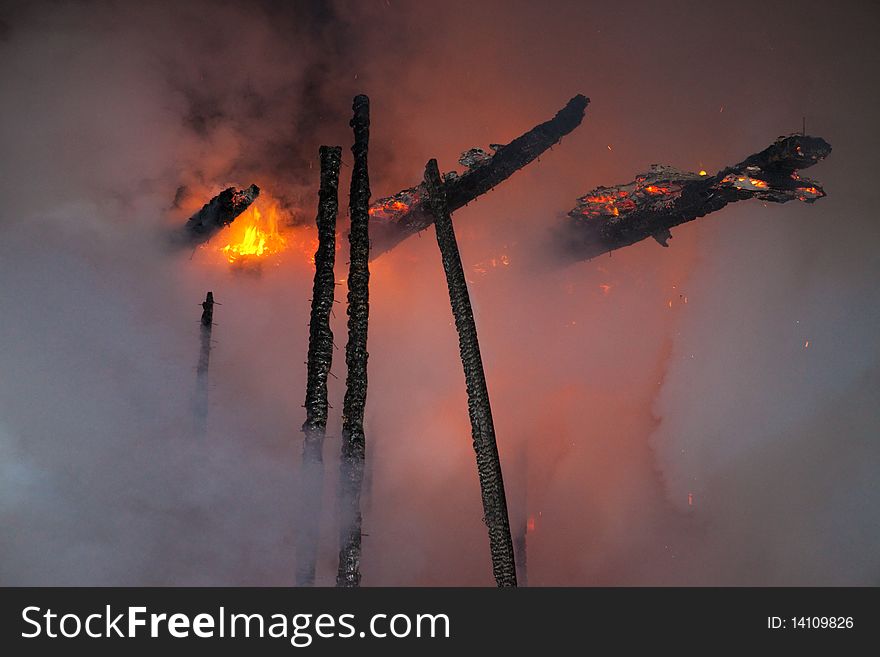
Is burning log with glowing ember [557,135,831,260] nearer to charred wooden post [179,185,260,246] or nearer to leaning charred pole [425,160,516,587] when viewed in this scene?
leaning charred pole [425,160,516,587]

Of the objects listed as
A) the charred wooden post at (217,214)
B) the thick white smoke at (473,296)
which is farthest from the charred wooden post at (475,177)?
the charred wooden post at (217,214)

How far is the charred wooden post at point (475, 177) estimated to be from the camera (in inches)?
523

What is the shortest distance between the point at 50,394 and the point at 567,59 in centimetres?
1430

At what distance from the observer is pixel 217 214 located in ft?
57.8

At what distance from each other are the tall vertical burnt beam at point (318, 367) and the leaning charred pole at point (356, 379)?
345 millimetres

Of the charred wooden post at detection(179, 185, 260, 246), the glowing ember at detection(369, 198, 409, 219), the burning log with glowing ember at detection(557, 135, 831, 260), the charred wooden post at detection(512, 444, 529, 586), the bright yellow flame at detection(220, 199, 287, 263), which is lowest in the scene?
the charred wooden post at detection(512, 444, 529, 586)

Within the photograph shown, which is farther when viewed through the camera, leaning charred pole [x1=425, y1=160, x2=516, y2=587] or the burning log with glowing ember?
the burning log with glowing ember

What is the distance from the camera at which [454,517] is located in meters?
21.1

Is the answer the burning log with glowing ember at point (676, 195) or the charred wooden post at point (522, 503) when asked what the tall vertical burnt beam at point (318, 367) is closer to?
the burning log with glowing ember at point (676, 195)

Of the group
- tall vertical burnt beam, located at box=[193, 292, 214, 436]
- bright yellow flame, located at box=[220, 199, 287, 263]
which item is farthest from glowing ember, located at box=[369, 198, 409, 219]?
tall vertical burnt beam, located at box=[193, 292, 214, 436]

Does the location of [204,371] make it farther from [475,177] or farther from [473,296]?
[475,177]

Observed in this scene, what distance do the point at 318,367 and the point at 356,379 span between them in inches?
25.8

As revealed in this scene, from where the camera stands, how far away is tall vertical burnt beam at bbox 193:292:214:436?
17031 millimetres

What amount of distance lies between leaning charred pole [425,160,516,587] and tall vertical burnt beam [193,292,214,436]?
26.3 feet
